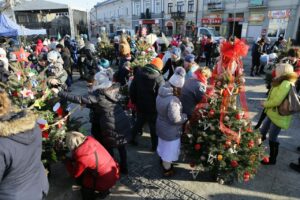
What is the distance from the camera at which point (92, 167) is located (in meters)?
2.94

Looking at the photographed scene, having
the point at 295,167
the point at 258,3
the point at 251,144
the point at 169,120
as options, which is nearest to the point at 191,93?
the point at 169,120

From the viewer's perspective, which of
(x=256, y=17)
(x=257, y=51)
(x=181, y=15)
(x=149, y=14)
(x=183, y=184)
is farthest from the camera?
(x=149, y=14)

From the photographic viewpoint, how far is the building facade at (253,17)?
22.3 metres

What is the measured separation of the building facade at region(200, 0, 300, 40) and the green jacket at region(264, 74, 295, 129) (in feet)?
73.9

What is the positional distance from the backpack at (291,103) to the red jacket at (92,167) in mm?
2732

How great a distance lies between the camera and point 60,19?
33344 mm

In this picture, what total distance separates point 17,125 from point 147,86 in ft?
8.25

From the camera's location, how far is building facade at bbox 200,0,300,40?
2231cm

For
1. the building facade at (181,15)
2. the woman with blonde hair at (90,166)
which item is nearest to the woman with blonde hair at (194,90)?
the woman with blonde hair at (90,166)

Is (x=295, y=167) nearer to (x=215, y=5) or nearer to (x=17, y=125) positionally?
(x=17, y=125)

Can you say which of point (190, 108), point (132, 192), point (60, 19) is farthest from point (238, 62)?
point (60, 19)

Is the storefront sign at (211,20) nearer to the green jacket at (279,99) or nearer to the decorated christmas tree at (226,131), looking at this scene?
the green jacket at (279,99)

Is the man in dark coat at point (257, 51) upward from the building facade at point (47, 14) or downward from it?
downward

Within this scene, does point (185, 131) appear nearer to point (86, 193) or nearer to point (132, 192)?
point (132, 192)
